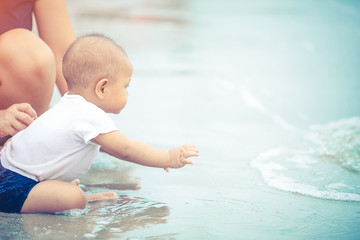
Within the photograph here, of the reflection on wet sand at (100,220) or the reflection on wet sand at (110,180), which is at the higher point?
the reflection on wet sand at (110,180)

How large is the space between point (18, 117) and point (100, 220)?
570 mm

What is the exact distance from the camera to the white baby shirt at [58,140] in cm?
224

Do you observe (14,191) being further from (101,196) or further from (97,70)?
(97,70)

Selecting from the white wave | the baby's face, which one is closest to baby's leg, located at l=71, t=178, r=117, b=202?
the baby's face

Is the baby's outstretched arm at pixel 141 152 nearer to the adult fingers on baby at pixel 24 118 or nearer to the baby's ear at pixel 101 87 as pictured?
the baby's ear at pixel 101 87

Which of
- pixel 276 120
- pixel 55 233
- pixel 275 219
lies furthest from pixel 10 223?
pixel 276 120

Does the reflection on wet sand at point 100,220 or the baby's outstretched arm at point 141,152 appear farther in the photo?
the baby's outstretched arm at point 141,152

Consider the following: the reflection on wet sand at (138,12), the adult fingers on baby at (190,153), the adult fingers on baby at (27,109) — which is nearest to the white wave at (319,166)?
the adult fingers on baby at (190,153)

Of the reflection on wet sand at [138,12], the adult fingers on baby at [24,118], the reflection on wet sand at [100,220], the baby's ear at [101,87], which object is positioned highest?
the reflection on wet sand at [138,12]

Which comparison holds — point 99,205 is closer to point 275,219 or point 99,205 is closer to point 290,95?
point 275,219

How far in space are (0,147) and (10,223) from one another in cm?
65

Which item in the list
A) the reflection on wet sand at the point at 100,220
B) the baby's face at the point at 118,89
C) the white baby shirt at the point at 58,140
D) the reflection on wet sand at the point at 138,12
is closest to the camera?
the reflection on wet sand at the point at 100,220

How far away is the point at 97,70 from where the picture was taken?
7.59ft

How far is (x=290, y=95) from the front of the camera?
5.06m
